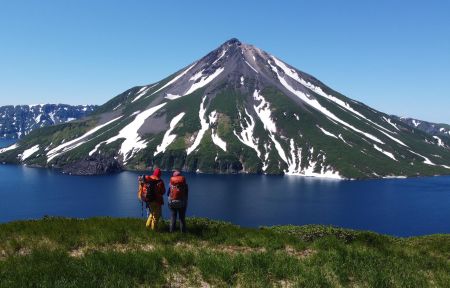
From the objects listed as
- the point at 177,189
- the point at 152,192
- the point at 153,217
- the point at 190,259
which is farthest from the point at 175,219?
the point at 190,259

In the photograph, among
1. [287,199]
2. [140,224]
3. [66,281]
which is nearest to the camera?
[66,281]

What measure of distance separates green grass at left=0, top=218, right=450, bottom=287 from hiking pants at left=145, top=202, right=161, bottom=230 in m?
0.35

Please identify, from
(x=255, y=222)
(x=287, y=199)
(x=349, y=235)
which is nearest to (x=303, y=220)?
(x=255, y=222)

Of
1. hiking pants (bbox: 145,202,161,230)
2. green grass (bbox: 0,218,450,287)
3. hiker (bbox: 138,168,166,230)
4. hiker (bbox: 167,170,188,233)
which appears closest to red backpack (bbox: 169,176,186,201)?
hiker (bbox: 167,170,188,233)

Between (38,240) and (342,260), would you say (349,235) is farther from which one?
(38,240)

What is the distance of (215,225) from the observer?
733 inches

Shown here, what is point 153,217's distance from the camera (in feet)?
56.7

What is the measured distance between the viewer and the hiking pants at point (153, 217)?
17.1m

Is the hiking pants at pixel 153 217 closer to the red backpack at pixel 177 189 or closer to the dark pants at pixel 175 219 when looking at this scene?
the dark pants at pixel 175 219

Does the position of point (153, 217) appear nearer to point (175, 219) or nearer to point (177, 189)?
point (175, 219)

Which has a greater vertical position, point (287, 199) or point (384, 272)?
point (384, 272)

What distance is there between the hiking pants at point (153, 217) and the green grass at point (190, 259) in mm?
353

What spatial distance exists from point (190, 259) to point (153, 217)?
15.1 ft

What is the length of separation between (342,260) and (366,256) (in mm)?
1145
